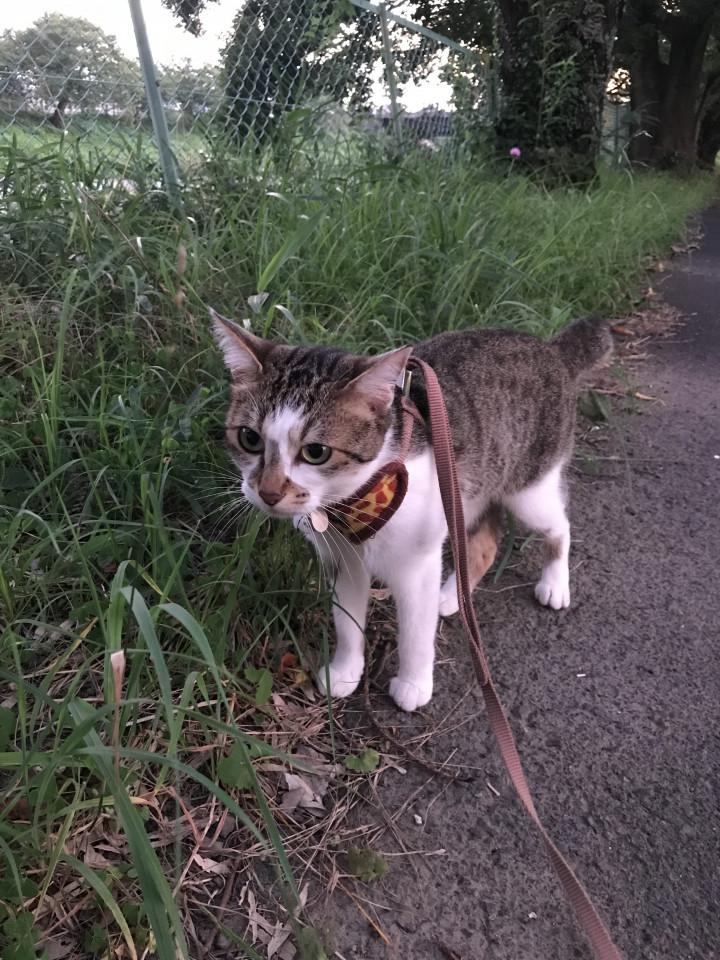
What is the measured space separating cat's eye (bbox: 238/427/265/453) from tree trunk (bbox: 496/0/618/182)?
5.73 metres

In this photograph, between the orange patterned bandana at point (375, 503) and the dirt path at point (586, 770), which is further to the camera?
the orange patterned bandana at point (375, 503)

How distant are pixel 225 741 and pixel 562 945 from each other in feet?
2.46

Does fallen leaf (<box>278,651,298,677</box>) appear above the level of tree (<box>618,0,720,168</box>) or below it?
below

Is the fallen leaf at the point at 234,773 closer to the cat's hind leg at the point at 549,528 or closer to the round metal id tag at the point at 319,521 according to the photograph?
the round metal id tag at the point at 319,521

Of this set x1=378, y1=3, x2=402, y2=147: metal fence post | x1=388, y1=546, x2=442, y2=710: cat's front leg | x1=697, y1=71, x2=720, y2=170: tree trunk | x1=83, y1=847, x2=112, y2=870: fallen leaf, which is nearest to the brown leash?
x1=388, y1=546, x2=442, y2=710: cat's front leg

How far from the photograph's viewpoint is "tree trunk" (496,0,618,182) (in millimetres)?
6133

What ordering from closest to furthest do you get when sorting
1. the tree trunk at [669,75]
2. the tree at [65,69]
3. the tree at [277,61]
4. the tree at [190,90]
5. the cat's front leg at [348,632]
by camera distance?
1. the cat's front leg at [348,632]
2. the tree at [65,69]
3. the tree at [190,90]
4. the tree at [277,61]
5. the tree trunk at [669,75]

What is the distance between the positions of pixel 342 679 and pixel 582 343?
1403mm

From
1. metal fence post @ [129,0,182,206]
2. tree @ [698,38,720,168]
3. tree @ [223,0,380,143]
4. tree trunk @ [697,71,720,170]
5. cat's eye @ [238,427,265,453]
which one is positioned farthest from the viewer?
tree trunk @ [697,71,720,170]

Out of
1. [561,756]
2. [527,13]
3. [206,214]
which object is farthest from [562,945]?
[527,13]

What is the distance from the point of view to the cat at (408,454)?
4.81 ft

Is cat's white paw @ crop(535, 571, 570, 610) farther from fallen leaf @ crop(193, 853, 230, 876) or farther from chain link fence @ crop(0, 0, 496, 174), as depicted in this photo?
chain link fence @ crop(0, 0, 496, 174)

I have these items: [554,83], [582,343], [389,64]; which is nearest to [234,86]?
[389,64]

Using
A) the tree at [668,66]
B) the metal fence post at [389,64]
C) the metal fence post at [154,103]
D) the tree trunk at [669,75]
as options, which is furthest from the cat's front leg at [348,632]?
the tree trunk at [669,75]
